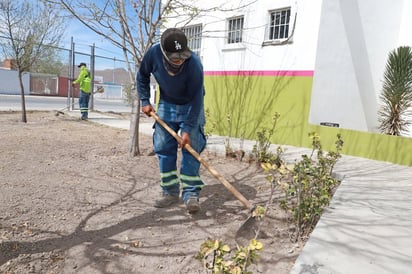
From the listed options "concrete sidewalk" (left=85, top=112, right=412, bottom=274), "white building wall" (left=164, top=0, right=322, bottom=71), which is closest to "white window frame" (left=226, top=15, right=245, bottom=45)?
"white building wall" (left=164, top=0, right=322, bottom=71)

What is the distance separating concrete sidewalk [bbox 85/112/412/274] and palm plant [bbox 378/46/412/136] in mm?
2635

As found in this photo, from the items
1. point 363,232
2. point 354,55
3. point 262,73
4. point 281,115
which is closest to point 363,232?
point 363,232

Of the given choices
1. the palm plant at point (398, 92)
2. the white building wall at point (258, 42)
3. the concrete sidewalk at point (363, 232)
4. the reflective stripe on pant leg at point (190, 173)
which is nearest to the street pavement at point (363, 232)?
the concrete sidewalk at point (363, 232)

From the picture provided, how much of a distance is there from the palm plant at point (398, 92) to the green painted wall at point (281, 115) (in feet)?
3.60

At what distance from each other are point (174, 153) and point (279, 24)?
531 cm

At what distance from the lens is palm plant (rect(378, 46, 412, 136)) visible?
22.3ft

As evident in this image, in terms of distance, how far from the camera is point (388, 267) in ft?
7.34

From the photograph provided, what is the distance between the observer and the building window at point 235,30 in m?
8.72

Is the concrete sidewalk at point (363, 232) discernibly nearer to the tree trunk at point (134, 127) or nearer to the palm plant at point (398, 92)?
the palm plant at point (398, 92)

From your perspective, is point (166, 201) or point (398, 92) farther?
point (398, 92)

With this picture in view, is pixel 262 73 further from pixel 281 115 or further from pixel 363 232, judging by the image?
pixel 363 232

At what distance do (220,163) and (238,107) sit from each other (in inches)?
129

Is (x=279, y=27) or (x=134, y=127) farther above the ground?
(x=279, y=27)

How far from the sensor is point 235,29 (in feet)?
29.0
